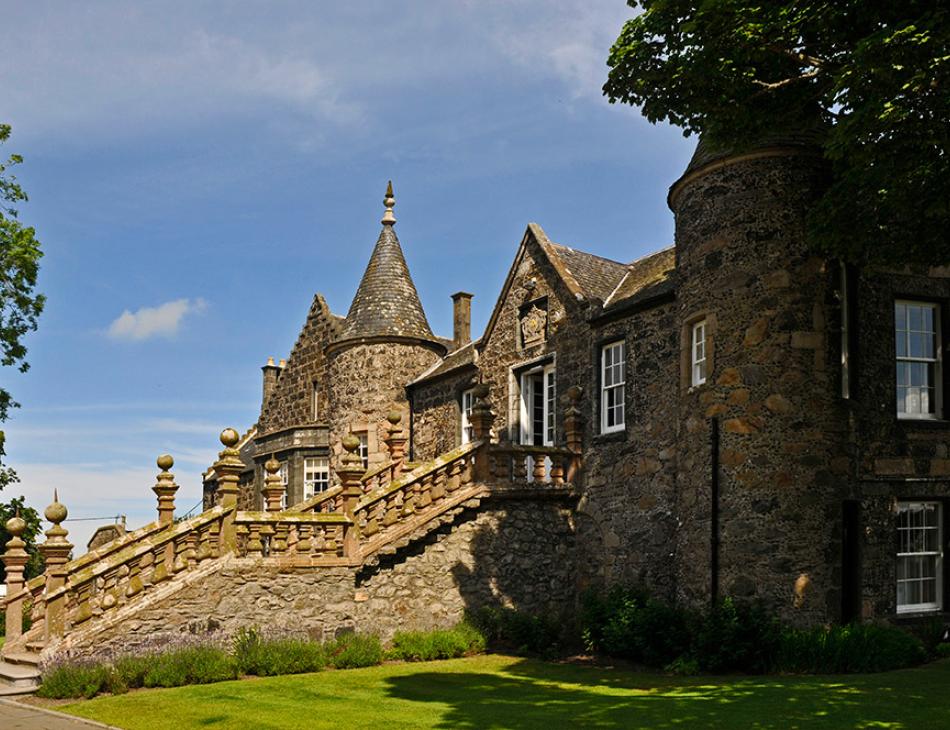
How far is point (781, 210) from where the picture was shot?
16500 millimetres

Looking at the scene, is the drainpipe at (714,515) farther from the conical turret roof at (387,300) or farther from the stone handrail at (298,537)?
the conical turret roof at (387,300)

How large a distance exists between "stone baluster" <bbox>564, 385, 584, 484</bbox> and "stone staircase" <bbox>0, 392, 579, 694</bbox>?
51 millimetres

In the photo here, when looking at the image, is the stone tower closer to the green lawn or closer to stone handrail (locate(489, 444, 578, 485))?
stone handrail (locate(489, 444, 578, 485))

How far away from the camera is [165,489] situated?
68.0 feet

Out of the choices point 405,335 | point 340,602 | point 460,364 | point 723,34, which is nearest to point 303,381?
point 405,335

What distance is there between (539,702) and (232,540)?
6.10m

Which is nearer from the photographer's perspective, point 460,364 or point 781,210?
point 781,210

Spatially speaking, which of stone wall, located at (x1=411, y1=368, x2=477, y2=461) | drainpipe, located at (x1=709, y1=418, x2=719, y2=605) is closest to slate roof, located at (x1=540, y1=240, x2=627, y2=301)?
stone wall, located at (x1=411, y1=368, x2=477, y2=461)

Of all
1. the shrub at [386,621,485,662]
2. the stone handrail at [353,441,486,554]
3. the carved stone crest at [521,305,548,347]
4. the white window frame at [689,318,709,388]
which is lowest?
the shrub at [386,621,485,662]

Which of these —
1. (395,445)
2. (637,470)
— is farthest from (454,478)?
(395,445)

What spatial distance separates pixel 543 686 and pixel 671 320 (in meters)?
7.31

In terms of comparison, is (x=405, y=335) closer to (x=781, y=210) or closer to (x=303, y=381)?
(x=303, y=381)

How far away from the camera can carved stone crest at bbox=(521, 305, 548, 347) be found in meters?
22.8

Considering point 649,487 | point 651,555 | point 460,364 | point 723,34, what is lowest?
point 651,555
